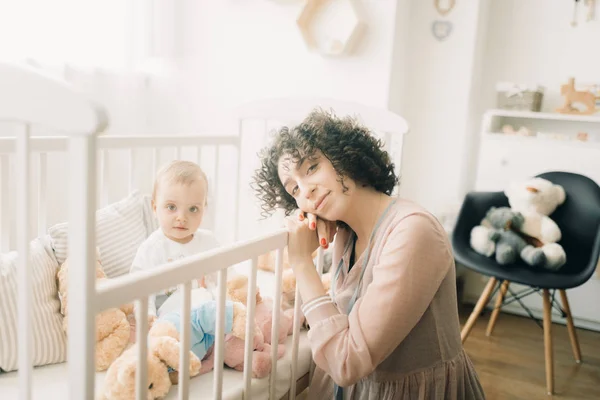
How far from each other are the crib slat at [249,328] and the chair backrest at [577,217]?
147cm

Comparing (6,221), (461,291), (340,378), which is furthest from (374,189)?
(461,291)

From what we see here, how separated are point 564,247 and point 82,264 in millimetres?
2067

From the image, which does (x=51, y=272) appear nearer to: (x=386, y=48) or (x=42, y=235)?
(x=42, y=235)

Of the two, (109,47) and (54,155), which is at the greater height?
(109,47)

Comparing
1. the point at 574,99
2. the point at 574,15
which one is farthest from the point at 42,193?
the point at 574,15

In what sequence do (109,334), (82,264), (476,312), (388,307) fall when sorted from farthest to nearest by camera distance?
(476,312), (109,334), (388,307), (82,264)

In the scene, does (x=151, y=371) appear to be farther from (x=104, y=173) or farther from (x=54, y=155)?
(x=54, y=155)

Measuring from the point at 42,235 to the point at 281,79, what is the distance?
1.48 meters

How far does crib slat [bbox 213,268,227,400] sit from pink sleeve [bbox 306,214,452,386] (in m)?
0.16

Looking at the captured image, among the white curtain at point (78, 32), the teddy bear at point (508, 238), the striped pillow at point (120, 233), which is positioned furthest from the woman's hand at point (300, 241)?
the white curtain at point (78, 32)

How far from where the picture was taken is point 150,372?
1004 mm

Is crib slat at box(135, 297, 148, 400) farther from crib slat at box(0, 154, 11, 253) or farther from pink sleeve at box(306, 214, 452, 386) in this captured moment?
crib slat at box(0, 154, 11, 253)

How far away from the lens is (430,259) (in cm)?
96

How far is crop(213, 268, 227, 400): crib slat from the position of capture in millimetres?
919
